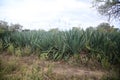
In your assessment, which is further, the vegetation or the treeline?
the treeline

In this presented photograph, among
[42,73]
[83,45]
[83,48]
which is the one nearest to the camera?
[42,73]

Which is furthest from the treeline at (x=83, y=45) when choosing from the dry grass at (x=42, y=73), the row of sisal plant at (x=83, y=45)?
the dry grass at (x=42, y=73)

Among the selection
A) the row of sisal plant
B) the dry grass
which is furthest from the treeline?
the dry grass

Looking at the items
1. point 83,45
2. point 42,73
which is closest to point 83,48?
point 83,45

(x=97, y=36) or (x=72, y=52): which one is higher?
(x=97, y=36)

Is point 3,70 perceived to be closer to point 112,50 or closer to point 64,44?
point 64,44

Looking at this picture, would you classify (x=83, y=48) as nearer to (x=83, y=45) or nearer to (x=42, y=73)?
(x=83, y=45)

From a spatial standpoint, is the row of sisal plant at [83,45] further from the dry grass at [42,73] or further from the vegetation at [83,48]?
the dry grass at [42,73]

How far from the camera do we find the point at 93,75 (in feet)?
25.8

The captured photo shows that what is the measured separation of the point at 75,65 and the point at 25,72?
254cm

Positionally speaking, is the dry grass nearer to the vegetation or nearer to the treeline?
the vegetation

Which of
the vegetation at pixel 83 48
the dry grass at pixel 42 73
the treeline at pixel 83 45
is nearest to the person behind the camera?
the dry grass at pixel 42 73

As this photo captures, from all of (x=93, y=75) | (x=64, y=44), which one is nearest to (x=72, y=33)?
(x=64, y=44)

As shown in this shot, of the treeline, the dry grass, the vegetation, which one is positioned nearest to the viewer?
the dry grass
